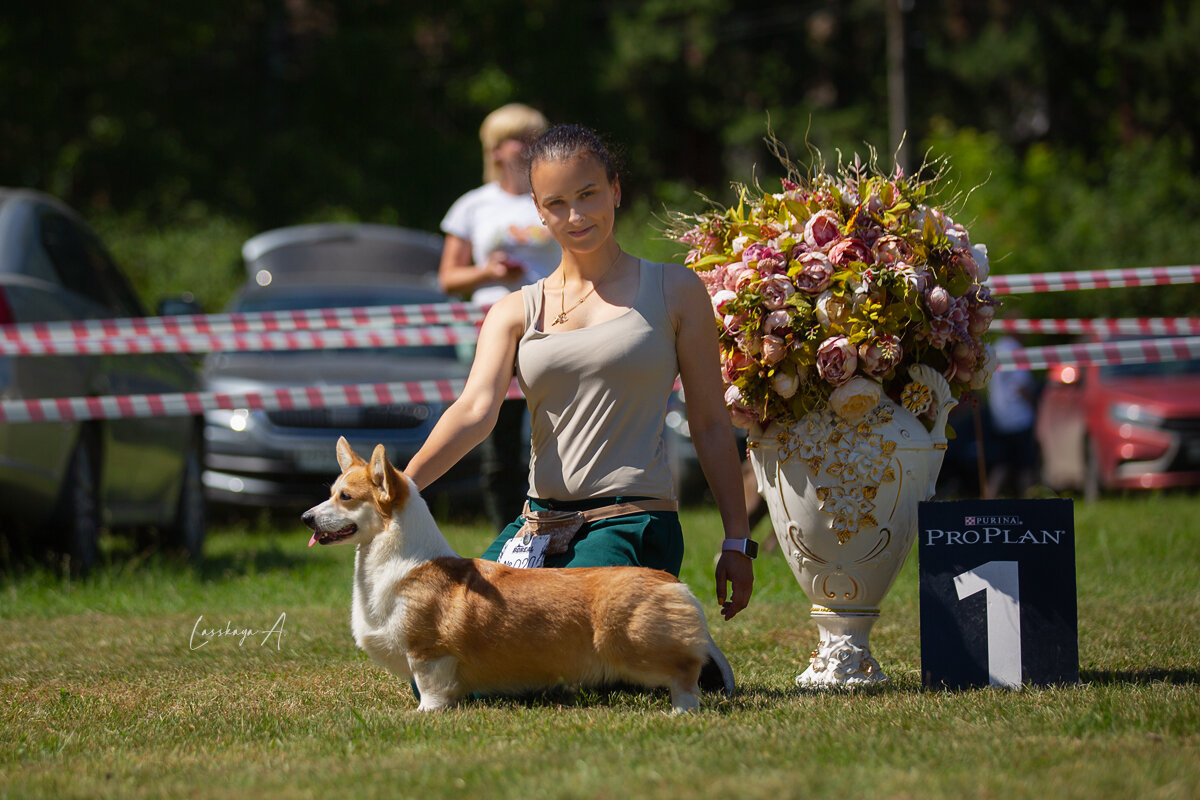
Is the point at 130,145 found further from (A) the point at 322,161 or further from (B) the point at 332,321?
(B) the point at 332,321

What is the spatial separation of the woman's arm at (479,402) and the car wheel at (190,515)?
4795mm

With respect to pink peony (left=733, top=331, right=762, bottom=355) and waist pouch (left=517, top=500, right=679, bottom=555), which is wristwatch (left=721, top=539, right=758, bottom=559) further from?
pink peony (left=733, top=331, right=762, bottom=355)

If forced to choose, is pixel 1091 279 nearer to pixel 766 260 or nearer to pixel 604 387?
pixel 766 260

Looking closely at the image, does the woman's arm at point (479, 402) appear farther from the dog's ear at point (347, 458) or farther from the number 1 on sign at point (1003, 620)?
the number 1 on sign at point (1003, 620)

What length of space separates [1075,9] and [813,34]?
6534mm

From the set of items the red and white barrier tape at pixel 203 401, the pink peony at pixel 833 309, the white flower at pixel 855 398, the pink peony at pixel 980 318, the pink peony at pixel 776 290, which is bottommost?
the red and white barrier tape at pixel 203 401

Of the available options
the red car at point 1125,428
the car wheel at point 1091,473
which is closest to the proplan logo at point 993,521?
the red car at point 1125,428

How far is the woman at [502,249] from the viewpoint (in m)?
5.72

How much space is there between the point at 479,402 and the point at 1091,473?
34.5ft

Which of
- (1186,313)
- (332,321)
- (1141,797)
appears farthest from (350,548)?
(1186,313)

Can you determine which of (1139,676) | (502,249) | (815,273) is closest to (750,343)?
(815,273)

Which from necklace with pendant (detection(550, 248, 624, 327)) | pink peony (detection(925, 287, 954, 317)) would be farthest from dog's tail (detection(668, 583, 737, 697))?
pink peony (detection(925, 287, 954, 317))

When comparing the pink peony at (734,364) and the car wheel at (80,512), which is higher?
the pink peony at (734,364)
